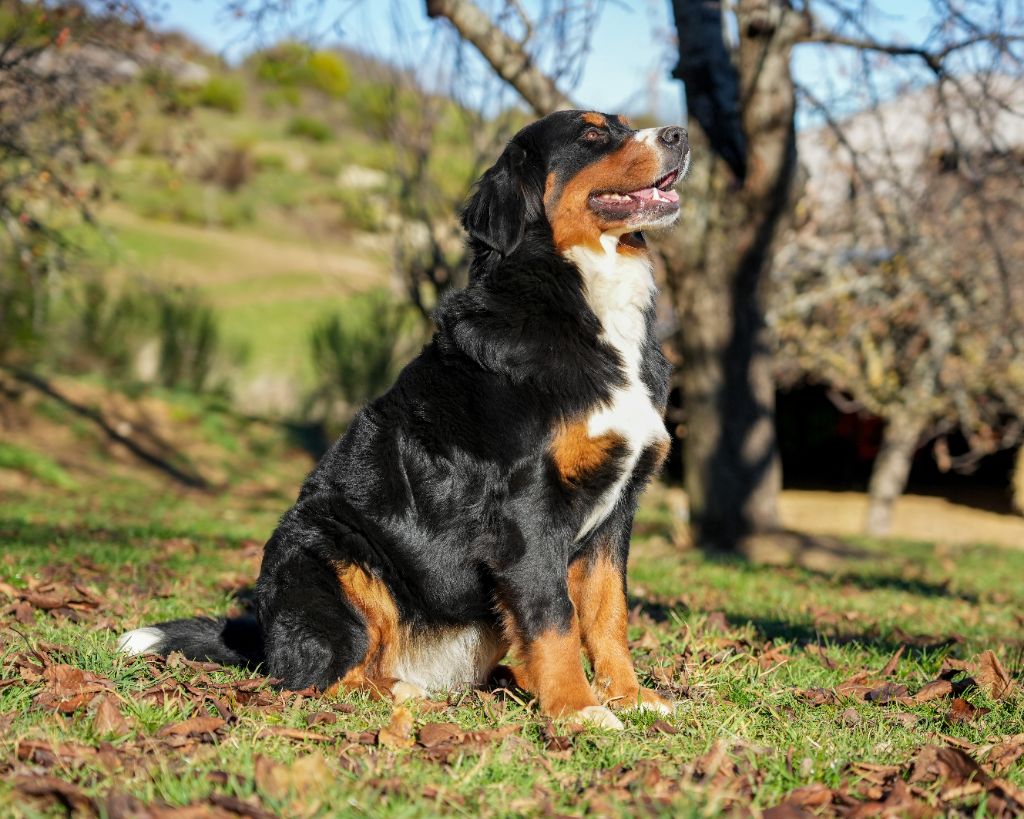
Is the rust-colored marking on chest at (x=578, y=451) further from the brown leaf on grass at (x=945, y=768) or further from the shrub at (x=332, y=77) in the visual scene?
the shrub at (x=332, y=77)

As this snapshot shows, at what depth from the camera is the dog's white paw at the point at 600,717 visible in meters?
3.32

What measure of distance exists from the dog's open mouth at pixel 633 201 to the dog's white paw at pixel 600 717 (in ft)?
6.04

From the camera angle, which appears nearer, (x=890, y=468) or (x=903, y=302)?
(x=903, y=302)

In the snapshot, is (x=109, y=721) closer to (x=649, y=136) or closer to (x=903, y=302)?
(x=649, y=136)

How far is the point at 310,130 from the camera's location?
138 ft

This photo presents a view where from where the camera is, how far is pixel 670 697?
382 cm

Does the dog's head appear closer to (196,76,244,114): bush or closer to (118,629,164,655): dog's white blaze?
(118,629,164,655): dog's white blaze

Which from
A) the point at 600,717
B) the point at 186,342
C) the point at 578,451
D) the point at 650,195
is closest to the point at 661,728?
the point at 600,717

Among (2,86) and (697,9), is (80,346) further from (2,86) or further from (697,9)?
(697,9)

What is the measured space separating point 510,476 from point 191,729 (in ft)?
4.22

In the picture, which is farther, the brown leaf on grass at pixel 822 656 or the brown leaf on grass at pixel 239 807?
the brown leaf on grass at pixel 822 656

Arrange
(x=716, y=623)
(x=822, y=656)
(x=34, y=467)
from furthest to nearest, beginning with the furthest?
1. (x=34, y=467)
2. (x=716, y=623)
3. (x=822, y=656)

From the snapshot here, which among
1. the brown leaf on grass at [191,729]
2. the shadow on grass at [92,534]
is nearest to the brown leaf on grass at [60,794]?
the brown leaf on grass at [191,729]

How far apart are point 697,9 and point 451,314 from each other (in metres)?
5.84
